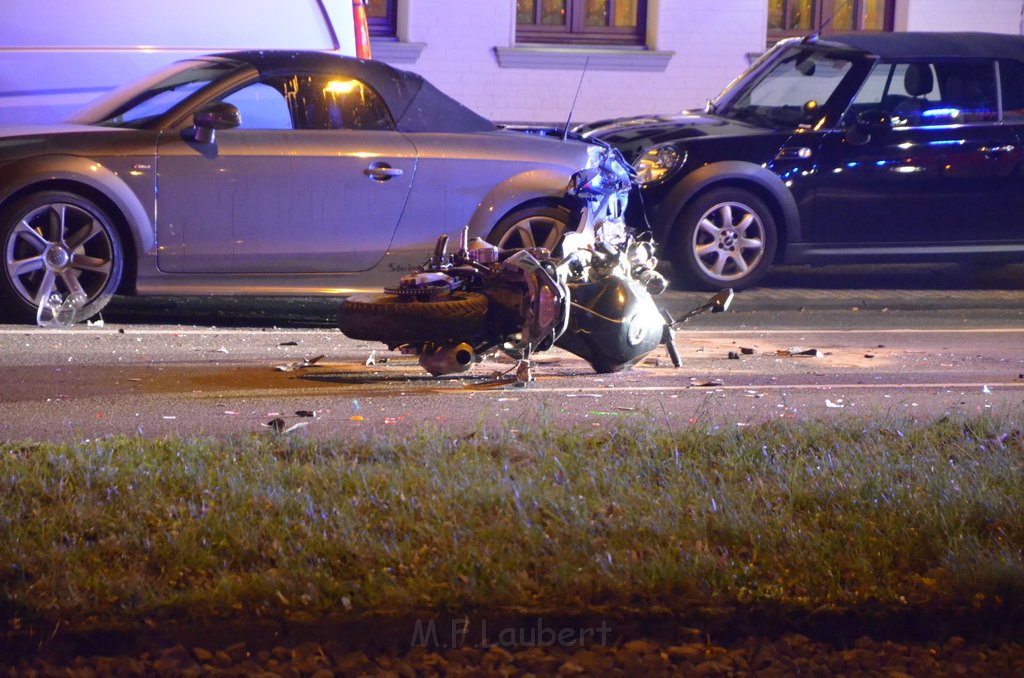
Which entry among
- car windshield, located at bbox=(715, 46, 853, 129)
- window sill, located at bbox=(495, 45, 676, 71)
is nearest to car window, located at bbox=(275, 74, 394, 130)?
car windshield, located at bbox=(715, 46, 853, 129)

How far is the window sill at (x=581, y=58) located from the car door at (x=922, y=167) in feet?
18.7

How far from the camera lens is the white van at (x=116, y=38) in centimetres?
1088

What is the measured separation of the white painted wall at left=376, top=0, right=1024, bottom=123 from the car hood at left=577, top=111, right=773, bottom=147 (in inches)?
183

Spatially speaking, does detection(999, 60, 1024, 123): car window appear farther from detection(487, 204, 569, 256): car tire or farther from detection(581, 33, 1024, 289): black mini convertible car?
detection(487, 204, 569, 256): car tire

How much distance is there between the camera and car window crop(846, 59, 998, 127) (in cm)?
1184

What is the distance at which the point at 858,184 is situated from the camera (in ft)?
38.0

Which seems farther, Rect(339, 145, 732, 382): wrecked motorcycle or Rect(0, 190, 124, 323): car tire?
Rect(0, 190, 124, 323): car tire

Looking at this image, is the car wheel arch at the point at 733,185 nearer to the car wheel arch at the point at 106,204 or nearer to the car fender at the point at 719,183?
the car fender at the point at 719,183

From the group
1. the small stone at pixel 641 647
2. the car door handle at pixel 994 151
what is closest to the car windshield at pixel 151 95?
the car door handle at pixel 994 151

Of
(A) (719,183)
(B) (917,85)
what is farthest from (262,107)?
(B) (917,85)

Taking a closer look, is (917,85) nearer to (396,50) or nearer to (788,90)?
(788,90)

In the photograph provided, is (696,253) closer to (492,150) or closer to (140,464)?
(492,150)

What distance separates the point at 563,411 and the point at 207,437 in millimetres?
1719

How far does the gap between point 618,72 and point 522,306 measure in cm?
1075
